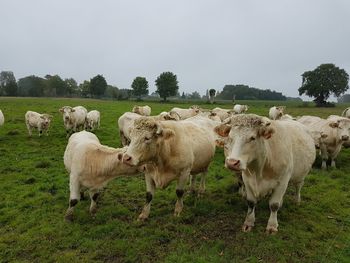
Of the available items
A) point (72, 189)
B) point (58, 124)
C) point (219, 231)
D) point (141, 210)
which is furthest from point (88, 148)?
point (58, 124)

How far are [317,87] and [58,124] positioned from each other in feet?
198

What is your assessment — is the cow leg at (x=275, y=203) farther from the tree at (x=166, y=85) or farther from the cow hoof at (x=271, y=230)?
the tree at (x=166, y=85)

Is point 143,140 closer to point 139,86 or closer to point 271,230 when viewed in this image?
point 271,230

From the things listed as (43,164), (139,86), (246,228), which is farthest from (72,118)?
(139,86)

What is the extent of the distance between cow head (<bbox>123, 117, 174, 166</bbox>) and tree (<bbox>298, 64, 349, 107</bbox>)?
69584 mm

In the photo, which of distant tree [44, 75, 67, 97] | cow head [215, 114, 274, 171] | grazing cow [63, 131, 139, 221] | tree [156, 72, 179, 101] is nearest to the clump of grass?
grazing cow [63, 131, 139, 221]

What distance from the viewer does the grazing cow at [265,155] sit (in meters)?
5.48

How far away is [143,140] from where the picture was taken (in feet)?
21.0

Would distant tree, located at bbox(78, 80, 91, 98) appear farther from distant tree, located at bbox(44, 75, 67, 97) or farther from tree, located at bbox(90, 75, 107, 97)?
distant tree, located at bbox(44, 75, 67, 97)

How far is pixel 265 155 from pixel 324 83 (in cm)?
7062

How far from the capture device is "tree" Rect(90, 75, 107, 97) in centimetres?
9881

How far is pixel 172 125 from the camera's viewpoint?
758cm

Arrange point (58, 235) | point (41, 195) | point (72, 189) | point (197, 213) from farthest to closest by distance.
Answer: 1. point (41, 195)
2. point (197, 213)
3. point (72, 189)
4. point (58, 235)

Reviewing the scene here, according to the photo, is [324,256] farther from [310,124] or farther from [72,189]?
[310,124]
